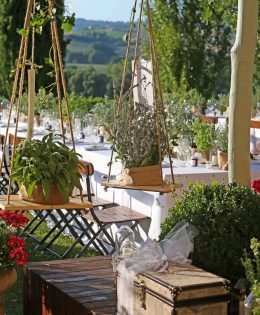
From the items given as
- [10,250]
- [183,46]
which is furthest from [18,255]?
[183,46]

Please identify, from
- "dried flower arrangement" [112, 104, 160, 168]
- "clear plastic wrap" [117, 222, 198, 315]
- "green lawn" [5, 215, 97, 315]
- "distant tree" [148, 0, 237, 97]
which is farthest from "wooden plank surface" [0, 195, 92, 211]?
"distant tree" [148, 0, 237, 97]

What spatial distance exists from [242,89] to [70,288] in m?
1.47

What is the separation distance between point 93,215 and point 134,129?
3.06 feet

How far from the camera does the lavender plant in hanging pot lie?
507 centimetres

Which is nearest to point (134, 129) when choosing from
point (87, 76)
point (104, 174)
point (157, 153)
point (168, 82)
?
point (157, 153)

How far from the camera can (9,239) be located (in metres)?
4.23

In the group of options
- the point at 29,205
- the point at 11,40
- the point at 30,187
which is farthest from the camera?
the point at 11,40

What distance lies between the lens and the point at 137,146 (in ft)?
17.1

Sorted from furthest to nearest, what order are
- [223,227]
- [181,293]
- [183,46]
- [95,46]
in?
[95,46]
[183,46]
[223,227]
[181,293]

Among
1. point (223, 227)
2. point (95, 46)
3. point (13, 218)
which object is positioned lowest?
point (13, 218)

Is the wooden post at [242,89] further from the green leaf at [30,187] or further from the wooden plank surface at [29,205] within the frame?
the green leaf at [30,187]

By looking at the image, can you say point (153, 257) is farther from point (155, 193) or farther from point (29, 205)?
point (155, 193)

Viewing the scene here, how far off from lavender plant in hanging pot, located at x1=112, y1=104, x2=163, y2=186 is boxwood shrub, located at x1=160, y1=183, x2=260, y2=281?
129cm

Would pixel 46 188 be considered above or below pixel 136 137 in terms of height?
below
